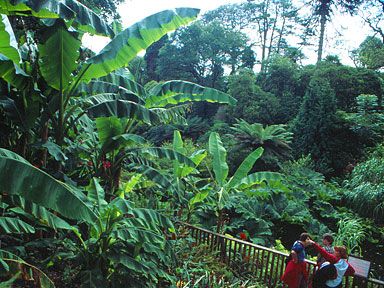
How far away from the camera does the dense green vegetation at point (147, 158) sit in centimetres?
378

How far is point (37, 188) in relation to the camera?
2357mm

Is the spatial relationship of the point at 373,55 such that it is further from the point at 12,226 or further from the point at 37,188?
the point at 37,188

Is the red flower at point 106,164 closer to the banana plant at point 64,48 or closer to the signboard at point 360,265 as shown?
the banana plant at point 64,48

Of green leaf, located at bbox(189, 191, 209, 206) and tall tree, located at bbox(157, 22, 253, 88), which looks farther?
tall tree, located at bbox(157, 22, 253, 88)

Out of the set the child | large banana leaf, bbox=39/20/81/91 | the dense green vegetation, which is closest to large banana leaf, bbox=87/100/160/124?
the dense green vegetation

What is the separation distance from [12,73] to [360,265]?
16.1ft

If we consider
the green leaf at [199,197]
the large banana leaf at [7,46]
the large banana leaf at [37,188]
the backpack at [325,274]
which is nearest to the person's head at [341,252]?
the backpack at [325,274]

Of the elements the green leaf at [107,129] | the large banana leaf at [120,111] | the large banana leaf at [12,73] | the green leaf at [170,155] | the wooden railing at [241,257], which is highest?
the large banana leaf at [12,73]

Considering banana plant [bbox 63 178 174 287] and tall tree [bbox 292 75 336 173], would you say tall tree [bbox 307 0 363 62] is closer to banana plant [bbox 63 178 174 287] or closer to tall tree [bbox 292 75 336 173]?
tall tree [bbox 292 75 336 173]

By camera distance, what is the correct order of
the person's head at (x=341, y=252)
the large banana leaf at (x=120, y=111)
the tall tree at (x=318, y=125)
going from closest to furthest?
1. the person's head at (x=341, y=252)
2. the large banana leaf at (x=120, y=111)
3. the tall tree at (x=318, y=125)

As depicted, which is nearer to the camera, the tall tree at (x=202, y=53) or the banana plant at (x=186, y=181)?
the banana plant at (x=186, y=181)

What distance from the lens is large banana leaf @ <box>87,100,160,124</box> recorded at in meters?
4.57

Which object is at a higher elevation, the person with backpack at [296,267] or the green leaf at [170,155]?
the green leaf at [170,155]

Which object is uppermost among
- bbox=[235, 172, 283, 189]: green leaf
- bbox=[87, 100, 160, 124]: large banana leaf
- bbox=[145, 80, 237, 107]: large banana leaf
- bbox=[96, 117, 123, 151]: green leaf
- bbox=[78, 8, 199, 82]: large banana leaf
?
bbox=[78, 8, 199, 82]: large banana leaf
